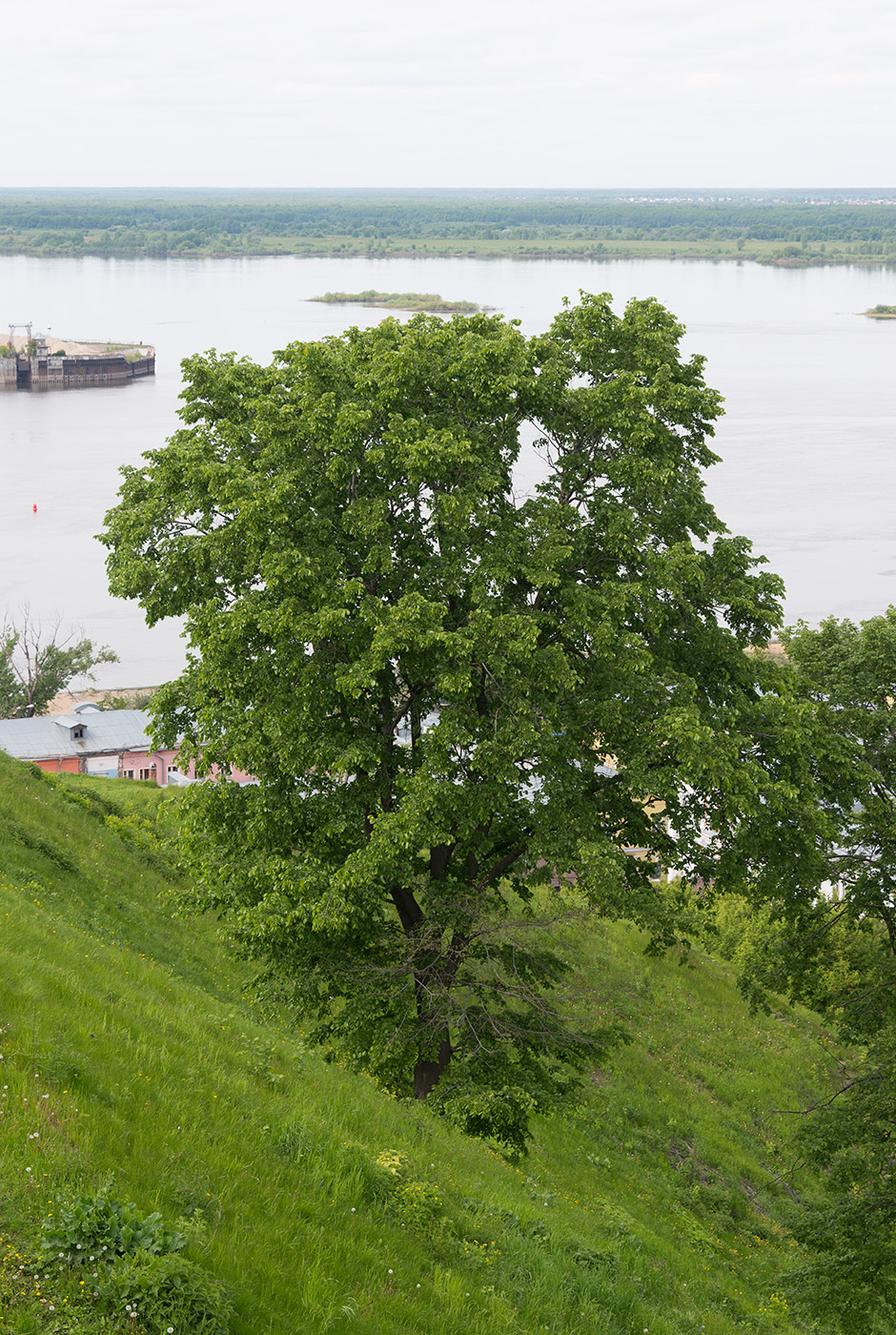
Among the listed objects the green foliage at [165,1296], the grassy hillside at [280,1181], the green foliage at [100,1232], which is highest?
the green foliage at [100,1232]

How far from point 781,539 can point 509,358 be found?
191 ft

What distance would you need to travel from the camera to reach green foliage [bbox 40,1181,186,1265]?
6371 millimetres

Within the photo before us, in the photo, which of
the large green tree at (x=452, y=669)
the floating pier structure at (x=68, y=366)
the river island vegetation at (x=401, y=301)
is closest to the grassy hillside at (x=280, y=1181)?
Result: the large green tree at (x=452, y=669)

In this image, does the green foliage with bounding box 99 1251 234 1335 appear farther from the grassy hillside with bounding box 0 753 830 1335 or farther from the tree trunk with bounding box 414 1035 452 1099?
the tree trunk with bounding box 414 1035 452 1099

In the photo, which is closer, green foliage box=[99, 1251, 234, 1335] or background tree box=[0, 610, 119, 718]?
green foliage box=[99, 1251, 234, 1335]

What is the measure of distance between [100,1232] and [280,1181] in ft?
7.26

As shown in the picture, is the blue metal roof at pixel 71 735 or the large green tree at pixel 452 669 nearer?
the large green tree at pixel 452 669

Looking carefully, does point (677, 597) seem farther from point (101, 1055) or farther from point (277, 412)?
point (101, 1055)

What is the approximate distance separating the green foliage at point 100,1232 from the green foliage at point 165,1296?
4.0 inches

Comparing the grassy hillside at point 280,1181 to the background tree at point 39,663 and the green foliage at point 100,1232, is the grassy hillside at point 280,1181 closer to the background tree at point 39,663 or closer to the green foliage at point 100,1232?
the green foliage at point 100,1232

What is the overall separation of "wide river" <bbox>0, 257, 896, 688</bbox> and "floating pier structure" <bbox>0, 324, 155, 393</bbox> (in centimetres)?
228

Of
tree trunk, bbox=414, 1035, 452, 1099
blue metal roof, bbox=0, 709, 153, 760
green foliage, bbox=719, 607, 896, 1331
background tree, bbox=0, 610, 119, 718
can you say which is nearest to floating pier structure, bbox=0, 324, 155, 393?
background tree, bbox=0, 610, 119, 718

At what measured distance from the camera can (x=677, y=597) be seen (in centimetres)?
1545

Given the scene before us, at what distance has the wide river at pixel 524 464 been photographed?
63.9 metres
